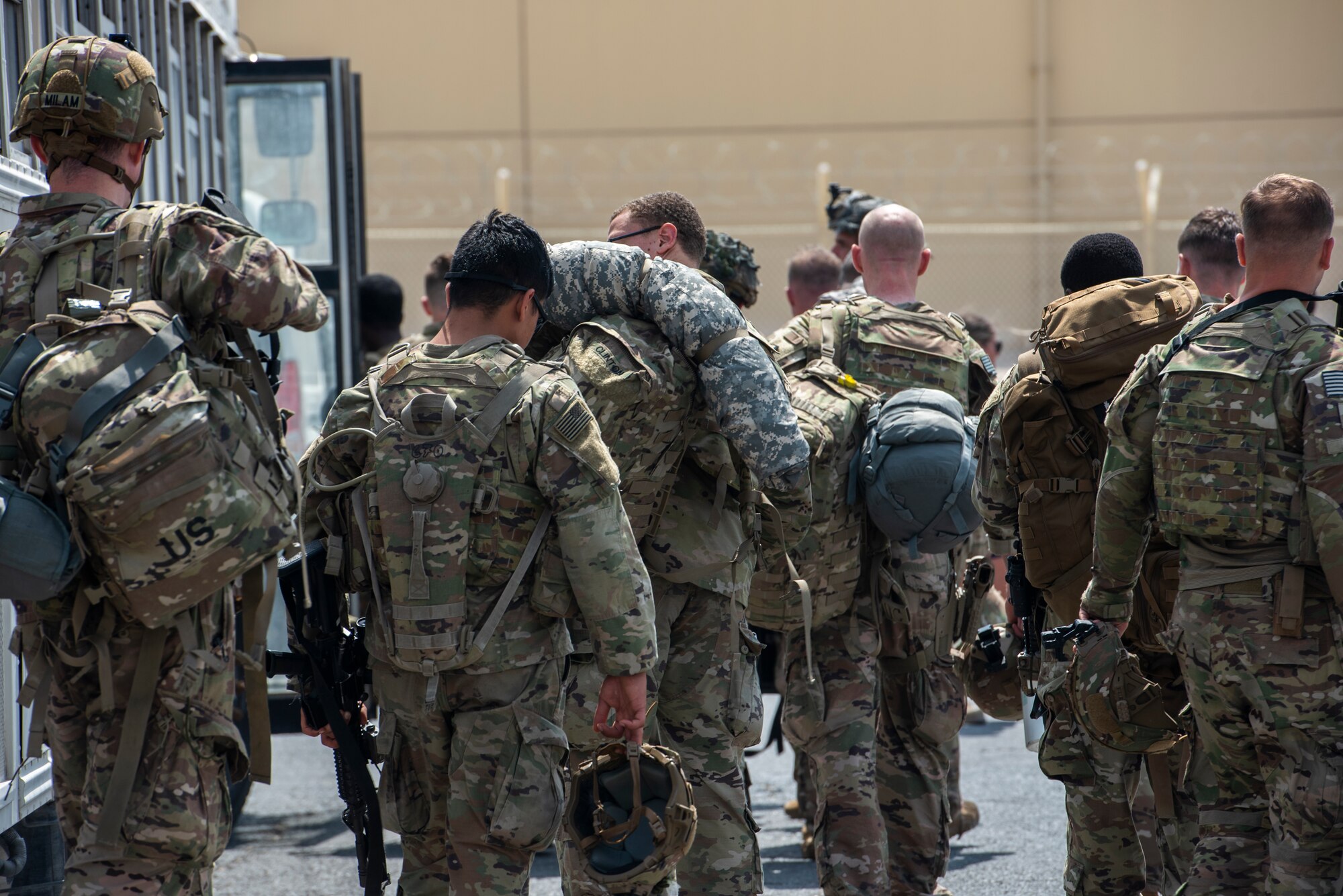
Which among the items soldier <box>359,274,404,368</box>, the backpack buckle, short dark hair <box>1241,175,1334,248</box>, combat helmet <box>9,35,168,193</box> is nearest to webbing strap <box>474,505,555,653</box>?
the backpack buckle

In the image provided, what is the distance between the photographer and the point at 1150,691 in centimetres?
366

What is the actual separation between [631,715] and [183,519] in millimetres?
1006

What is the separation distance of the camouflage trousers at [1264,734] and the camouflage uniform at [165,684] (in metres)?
2.03

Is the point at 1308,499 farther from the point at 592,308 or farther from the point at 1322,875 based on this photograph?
the point at 592,308

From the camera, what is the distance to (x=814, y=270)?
254 inches

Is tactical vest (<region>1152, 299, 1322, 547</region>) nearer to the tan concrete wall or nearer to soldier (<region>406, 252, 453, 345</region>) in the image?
soldier (<region>406, 252, 453, 345</region>)

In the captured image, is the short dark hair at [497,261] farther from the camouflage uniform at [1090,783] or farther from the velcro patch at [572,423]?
the camouflage uniform at [1090,783]

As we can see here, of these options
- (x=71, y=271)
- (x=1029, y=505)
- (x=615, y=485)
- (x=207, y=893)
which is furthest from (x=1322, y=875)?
(x=71, y=271)

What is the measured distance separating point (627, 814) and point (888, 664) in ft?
5.06

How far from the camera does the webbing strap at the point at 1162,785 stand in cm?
380

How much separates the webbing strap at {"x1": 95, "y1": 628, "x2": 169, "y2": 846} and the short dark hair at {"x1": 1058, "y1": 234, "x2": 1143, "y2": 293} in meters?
2.59

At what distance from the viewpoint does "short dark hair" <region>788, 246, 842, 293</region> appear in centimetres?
645

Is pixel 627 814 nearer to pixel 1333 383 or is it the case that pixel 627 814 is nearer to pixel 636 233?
pixel 636 233

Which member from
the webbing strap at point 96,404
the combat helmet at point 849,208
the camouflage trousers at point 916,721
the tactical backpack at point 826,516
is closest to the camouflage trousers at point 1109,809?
the camouflage trousers at point 916,721
